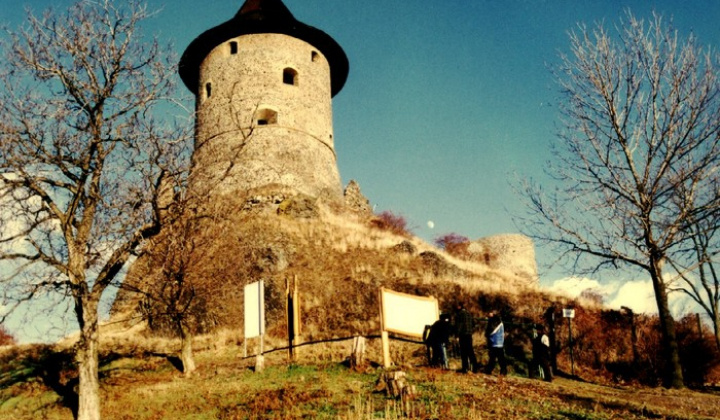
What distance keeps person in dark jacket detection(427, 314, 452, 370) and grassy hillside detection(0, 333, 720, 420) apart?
57cm

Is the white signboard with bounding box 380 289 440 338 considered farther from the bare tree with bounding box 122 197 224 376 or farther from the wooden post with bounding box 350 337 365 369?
the bare tree with bounding box 122 197 224 376

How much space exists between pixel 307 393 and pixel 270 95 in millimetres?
21041

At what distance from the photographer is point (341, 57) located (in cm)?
3244

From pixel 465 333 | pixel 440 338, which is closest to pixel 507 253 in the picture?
pixel 440 338

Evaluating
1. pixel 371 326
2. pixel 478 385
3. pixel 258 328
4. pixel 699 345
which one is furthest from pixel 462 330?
pixel 699 345

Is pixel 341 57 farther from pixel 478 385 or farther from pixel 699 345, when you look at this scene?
pixel 478 385

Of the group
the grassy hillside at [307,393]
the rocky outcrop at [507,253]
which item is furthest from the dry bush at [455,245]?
the grassy hillside at [307,393]

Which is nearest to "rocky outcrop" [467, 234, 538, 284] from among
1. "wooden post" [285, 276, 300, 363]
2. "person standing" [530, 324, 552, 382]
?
"person standing" [530, 324, 552, 382]

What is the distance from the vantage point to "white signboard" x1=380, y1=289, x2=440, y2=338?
11.7 meters

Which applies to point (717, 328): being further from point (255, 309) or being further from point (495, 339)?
point (255, 309)

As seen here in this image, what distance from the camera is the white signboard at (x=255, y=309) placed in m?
12.4

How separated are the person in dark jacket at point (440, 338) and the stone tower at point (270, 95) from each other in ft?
53.5

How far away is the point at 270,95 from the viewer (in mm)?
28281

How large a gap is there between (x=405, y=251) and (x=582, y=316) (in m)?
7.80
